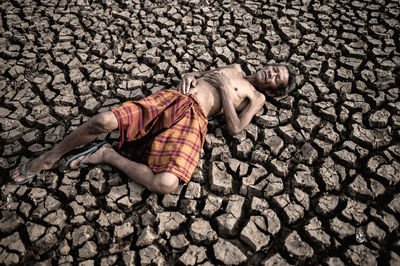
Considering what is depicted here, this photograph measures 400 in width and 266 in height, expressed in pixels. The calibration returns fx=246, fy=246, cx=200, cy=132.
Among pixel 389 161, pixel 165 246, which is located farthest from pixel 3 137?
pixel 389 161

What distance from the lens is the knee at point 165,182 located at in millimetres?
1730

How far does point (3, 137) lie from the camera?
2.13 m

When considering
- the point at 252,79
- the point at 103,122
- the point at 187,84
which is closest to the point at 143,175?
the point at 103,122

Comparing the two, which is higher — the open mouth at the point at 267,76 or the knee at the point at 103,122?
the open mouth at the point at 267,76

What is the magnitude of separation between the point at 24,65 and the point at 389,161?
12.3ft

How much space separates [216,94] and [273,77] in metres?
0.62

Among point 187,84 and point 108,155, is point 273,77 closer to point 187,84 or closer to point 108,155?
point 187,84

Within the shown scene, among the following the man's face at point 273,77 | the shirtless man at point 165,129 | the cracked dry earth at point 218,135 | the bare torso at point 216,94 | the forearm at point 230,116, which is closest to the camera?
the cracked dry earth at point 218,135

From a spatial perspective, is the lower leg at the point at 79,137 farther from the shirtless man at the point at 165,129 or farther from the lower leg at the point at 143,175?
the lower leg at the point at 143,175

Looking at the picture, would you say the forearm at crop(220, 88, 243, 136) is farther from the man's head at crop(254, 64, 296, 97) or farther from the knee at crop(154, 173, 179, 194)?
the knee at crop(154, 173, 179, 194)

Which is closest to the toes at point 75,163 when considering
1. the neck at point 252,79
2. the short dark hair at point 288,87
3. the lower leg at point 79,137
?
the lower leg at point 79,137

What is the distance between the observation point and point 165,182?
1.73 metres

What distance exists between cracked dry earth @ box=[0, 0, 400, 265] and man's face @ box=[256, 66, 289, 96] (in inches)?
7.9

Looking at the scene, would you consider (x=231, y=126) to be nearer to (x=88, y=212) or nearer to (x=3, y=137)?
(x=88, y=212)
